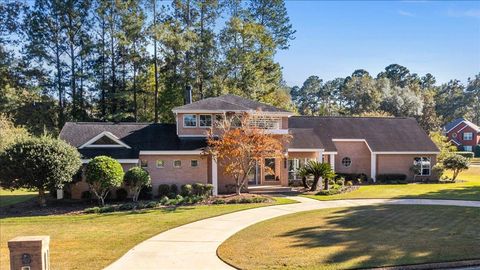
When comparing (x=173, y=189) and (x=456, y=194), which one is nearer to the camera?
(x=456, y=194)

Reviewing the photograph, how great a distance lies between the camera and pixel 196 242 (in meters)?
12.8

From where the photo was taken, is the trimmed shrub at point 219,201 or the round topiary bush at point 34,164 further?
the trimmed shrub at point 219,201

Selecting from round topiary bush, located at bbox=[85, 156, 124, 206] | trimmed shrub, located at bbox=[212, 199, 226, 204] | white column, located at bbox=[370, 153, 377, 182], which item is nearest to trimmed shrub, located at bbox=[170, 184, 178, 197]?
round topiary bush, located at bbox=[85, 156, 124, 206]

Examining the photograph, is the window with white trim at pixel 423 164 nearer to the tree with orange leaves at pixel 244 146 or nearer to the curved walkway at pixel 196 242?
the curved walkway at pixel 196 242

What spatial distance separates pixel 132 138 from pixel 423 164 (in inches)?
968

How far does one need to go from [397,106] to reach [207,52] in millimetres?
33346

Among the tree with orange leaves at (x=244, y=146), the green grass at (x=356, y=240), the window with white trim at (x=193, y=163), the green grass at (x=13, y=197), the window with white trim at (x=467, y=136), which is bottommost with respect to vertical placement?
the green grass at (x=13, y=197)

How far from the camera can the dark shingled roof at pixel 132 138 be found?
2511 centimetres

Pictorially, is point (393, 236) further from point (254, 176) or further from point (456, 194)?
point (254, 176)

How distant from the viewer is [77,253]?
11703mm

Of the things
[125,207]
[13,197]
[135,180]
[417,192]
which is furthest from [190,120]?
[417,192]

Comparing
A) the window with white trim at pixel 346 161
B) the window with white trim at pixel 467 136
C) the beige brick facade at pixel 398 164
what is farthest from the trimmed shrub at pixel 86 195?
the window with white trim at pixel 467 136

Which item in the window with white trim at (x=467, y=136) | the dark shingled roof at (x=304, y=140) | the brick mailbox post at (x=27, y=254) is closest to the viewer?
the brick mailbox post at (x=27, y=254)

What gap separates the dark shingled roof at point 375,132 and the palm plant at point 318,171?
5.39 m
